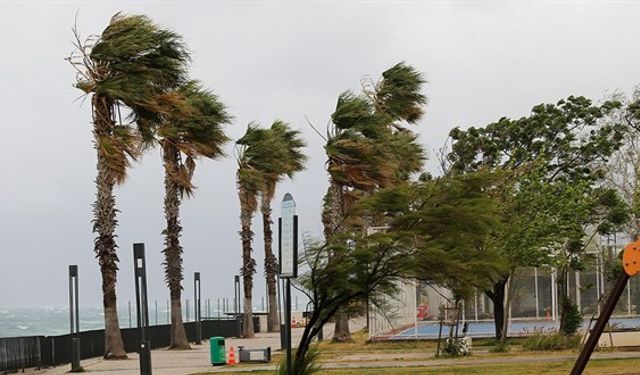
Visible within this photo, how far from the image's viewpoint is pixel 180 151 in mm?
42312

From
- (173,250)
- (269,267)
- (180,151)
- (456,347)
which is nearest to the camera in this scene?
(456,347)

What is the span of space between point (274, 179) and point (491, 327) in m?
12.6

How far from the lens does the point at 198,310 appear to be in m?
57.6

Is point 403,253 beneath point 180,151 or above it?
beneath

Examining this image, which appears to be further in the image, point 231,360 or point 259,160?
point 259,160

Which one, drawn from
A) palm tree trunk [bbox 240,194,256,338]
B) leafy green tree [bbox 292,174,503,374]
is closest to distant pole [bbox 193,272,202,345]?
palm tree trunk [bbox 240,194,256,338]

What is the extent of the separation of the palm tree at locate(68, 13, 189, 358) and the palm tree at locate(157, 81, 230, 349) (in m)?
1.99

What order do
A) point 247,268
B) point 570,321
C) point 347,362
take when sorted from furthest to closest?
point 247,268 → point 570,321 → point 347,362

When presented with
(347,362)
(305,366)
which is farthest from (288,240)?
(347,362)

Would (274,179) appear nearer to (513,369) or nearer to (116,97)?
(116,97)

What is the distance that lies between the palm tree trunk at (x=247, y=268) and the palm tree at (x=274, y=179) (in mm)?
1320

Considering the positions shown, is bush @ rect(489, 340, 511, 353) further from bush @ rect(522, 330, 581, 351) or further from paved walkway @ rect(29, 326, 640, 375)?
bush @ rect(522, 330, 581, 351)

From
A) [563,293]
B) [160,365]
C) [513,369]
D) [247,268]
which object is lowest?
[160,365]

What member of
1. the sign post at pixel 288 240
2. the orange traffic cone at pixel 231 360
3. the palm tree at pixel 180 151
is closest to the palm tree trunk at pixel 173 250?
the palm tree at pixel 180 151
